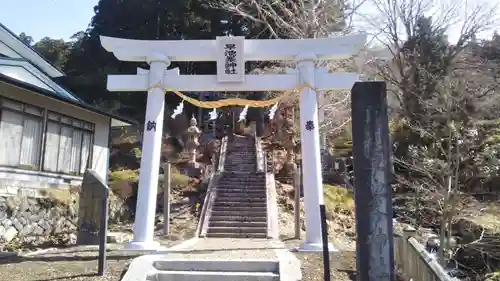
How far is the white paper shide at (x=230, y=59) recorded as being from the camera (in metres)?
11.0

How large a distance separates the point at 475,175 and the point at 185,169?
12.4 meters

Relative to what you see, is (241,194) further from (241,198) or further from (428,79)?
(428,79)

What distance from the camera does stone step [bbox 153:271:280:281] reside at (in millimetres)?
7262

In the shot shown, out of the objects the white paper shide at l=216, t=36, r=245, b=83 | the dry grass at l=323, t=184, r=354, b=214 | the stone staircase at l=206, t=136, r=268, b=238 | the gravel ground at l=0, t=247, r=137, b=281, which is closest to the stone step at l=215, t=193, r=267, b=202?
the stone staircase at l=206, t=136, r=268, b=238

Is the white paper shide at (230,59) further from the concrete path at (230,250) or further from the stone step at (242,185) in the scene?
the stone step at (242,185)

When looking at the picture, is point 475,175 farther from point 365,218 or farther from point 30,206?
point 30,206

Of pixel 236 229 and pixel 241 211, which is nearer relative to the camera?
pixel 236 229

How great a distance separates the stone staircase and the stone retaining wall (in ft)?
15.0

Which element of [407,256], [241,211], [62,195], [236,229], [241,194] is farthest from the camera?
[241,194]

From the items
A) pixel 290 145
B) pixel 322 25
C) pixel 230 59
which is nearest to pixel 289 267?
pixel 230 59

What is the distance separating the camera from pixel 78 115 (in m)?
14.8

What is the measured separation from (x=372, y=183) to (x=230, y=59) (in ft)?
22.1

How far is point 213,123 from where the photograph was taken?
1200 inches

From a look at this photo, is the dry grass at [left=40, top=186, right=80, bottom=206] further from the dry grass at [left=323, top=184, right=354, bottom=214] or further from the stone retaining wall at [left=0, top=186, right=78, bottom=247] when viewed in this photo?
the dry grass at [left=323, top=184, right=354, bottom=214]
